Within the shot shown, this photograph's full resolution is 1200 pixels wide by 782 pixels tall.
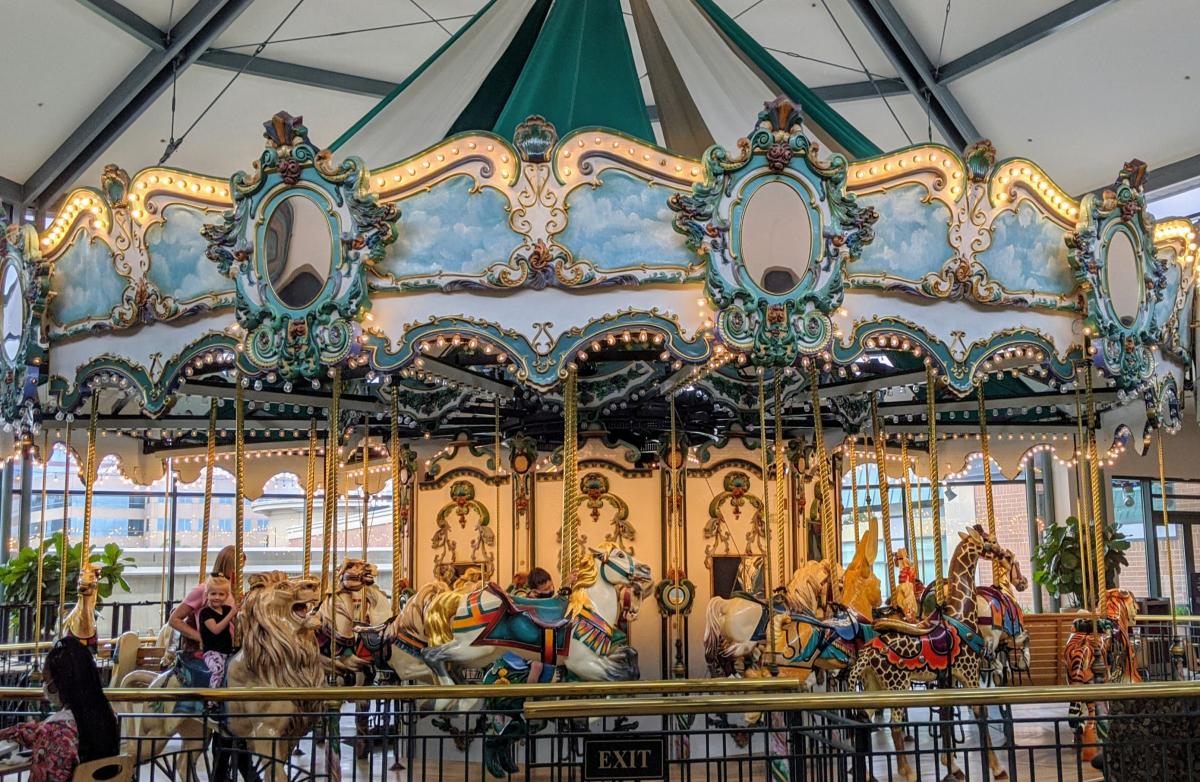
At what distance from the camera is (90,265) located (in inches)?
291

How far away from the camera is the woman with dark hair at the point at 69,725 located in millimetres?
4637

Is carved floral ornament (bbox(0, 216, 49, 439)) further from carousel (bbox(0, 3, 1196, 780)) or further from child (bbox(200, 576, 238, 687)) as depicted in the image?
child (bbox(200, 576, 238, 687))

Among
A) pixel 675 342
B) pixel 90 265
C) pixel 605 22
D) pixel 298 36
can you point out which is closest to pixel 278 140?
pixel 90 265

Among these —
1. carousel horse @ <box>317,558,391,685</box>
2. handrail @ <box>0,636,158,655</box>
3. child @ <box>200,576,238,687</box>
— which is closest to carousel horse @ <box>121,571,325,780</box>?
child @ <box>200,576,238,687</box>

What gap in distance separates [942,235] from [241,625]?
431 cm

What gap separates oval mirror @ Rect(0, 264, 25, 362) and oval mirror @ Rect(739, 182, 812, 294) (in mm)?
4636

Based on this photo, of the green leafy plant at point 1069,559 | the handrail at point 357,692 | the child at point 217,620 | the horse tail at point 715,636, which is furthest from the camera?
the green leafy plant at point 1069,559

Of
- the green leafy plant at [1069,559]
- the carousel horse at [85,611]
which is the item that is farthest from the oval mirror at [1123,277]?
the green leafy plant at [1069,559]

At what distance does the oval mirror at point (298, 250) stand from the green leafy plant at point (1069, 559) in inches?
438

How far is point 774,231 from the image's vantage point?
6.38 meters

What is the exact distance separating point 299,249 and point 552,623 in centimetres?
247

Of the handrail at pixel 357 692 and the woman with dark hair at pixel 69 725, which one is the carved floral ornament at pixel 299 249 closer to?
the handrail at pixel 357 692

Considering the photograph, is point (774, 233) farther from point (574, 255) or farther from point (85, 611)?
point (85, 611)

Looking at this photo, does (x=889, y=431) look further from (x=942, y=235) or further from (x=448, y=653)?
(x=448, y=653)
